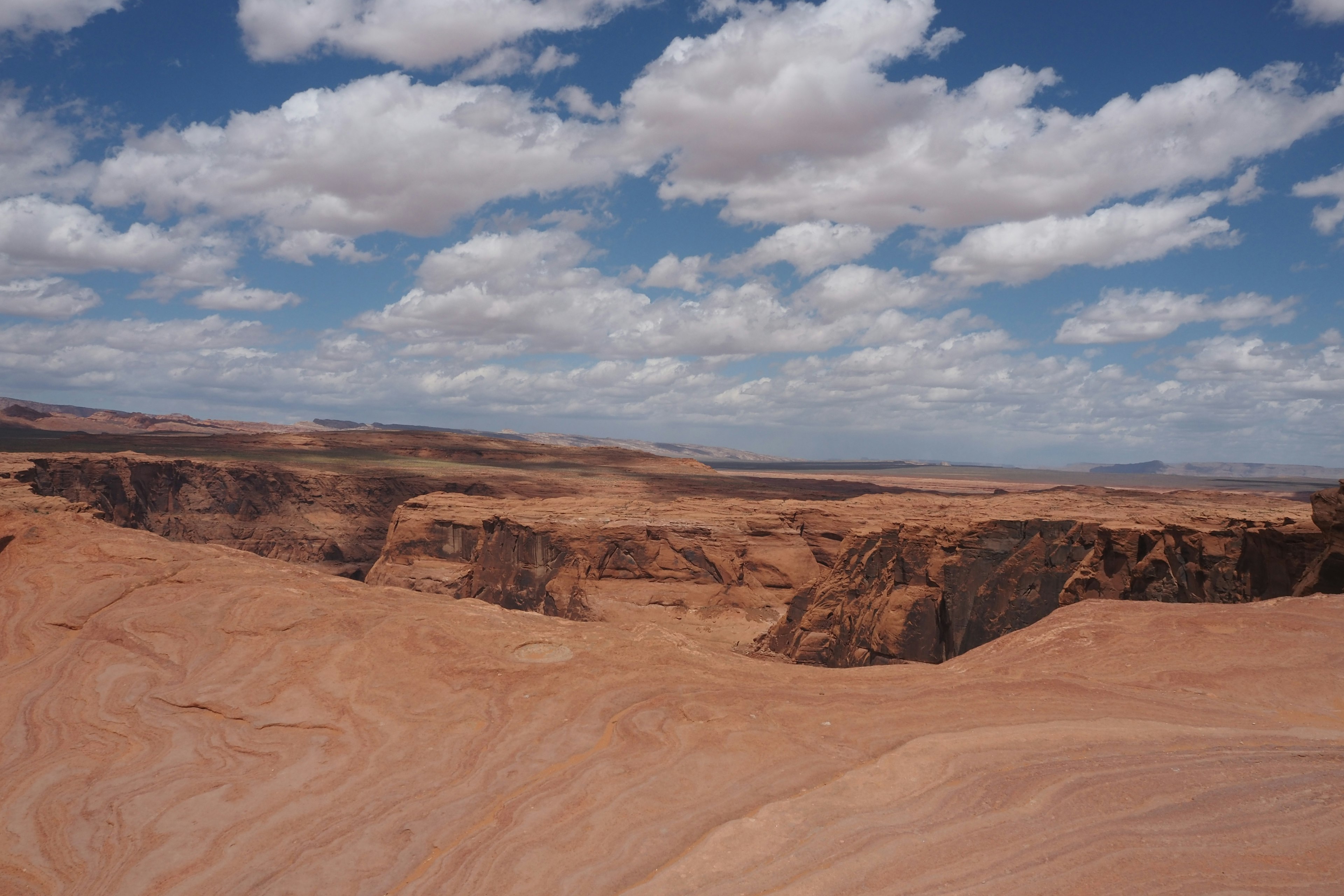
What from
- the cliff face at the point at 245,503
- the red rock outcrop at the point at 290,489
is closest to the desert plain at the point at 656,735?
the red rock outcrop at the point at 290,489

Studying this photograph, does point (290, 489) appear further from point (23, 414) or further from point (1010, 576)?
point (23, 414)

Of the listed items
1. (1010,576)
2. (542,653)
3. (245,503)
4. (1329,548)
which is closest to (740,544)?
(1010,576)

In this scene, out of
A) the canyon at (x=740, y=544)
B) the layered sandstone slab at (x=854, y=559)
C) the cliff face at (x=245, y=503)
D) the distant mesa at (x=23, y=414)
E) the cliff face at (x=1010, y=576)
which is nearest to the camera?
the cliff face at (x=1010, y=576)

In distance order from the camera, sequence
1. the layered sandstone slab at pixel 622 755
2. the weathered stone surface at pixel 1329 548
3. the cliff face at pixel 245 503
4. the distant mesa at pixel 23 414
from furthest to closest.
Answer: the distant mesa at pixel 23 414 < the cliff face at pixel 245 503 < the weathered stone surface at pixel 1329 548 < the layered sandstone slab at pixel 622 755

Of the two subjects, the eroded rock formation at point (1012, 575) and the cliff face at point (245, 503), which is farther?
the cliff face at point (245, 503)

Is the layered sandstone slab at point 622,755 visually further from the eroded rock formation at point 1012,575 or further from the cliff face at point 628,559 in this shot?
the cliff face at point 628,559

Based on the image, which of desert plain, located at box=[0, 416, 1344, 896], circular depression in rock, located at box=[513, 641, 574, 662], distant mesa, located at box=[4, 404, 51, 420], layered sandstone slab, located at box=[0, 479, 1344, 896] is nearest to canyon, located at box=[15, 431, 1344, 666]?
desert plain, located at box=[0, 416, 1344, 896]
